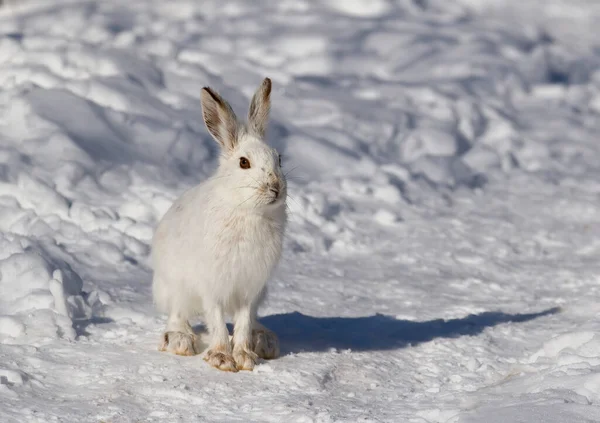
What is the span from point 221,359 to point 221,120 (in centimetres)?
103

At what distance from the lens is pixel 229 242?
12.9 feet

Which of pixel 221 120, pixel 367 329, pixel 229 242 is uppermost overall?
pixel 221 120

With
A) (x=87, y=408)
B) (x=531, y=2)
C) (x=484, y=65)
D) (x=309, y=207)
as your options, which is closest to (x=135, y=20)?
(x=484, y=65)

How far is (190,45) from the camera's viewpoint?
383 inches

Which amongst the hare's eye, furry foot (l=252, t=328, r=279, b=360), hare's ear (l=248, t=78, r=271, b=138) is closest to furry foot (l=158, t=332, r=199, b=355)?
furry foot (l=252, t=328, r=279, b=360)

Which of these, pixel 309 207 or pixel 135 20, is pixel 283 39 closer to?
pixel 135 20

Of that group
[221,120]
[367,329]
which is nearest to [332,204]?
[367,329]

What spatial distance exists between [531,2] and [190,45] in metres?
5.41

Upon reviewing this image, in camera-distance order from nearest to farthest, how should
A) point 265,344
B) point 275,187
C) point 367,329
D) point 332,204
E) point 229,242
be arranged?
point 275,187 < point 229,242 < point 265,344 < point 367,329 < point 332,204

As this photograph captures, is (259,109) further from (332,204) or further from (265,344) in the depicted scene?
(332,204)

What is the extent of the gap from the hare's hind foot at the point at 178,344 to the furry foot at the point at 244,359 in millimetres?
219

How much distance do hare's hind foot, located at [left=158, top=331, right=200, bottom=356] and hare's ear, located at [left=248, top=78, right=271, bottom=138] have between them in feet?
3.17

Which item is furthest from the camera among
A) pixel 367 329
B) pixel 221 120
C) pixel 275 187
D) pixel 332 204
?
pixel 332 204

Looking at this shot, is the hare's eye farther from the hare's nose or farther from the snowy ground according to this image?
the snowy ground
